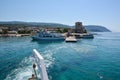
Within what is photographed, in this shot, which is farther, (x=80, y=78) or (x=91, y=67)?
(x=91, y=67)

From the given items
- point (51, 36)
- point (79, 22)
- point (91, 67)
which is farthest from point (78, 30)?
point (91, 67)

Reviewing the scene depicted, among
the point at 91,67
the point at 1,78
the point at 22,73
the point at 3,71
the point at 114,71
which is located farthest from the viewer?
the point at 91,67

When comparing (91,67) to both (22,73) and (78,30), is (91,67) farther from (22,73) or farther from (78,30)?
(78,30)

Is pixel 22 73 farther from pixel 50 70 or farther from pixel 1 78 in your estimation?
pixel 50 70

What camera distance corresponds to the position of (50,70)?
2553cm

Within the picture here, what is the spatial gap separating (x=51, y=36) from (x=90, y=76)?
65.6m

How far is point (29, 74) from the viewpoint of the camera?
2256 centimetres

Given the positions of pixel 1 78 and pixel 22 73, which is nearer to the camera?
pixel 1 78

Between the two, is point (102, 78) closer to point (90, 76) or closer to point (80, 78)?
point (90, 76)

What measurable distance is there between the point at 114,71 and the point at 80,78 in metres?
7.58

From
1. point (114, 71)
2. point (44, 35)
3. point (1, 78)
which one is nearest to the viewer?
point (1, 78)

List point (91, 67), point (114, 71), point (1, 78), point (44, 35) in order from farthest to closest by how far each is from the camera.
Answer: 1. point (44, 35)
2. point (91, 67)
3. point (114, 71)
4. point (1, 78)

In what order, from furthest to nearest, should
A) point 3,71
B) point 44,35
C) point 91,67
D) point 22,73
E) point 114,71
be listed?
1. point 44,35
2. point 91,67
3. point 114,71
4. point 3,71
5. point 22,73

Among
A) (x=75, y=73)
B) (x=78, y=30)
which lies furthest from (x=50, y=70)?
(x=78, y=30)
